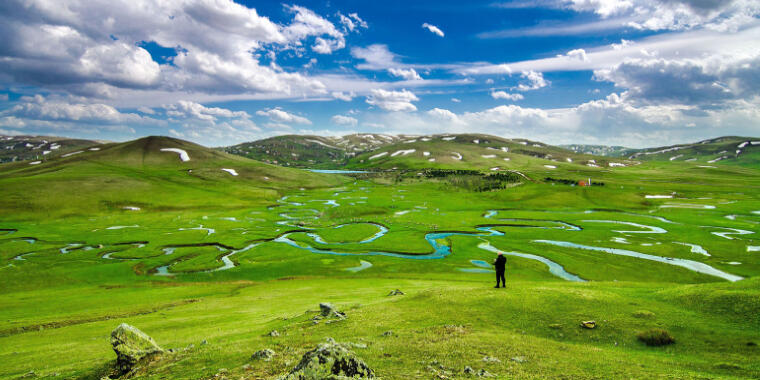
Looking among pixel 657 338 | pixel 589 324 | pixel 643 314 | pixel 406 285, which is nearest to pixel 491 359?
pixel 589 324

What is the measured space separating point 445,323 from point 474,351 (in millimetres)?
6050

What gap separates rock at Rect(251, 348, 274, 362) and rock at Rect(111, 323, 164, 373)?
677 cm

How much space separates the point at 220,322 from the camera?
32281 millimetres

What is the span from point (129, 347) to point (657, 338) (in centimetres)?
2971

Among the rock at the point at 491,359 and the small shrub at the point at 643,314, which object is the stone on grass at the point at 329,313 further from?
the small shrub at the point at 643,314

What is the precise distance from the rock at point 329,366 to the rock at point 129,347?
12.1m

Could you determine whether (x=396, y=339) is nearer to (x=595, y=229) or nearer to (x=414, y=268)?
(x=414, y=268)

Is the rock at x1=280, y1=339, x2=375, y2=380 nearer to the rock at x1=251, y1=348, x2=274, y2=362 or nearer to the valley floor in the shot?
the valley floor

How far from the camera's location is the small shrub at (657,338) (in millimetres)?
18219

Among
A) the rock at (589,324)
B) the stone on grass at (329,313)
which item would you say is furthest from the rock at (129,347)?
the rock at (589,324)

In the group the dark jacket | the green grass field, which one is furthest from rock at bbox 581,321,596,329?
the dark jacket

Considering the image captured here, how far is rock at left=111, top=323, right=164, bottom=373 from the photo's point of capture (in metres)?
18.3

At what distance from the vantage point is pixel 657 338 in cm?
1839

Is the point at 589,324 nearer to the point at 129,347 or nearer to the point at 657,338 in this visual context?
the point at 657,338
